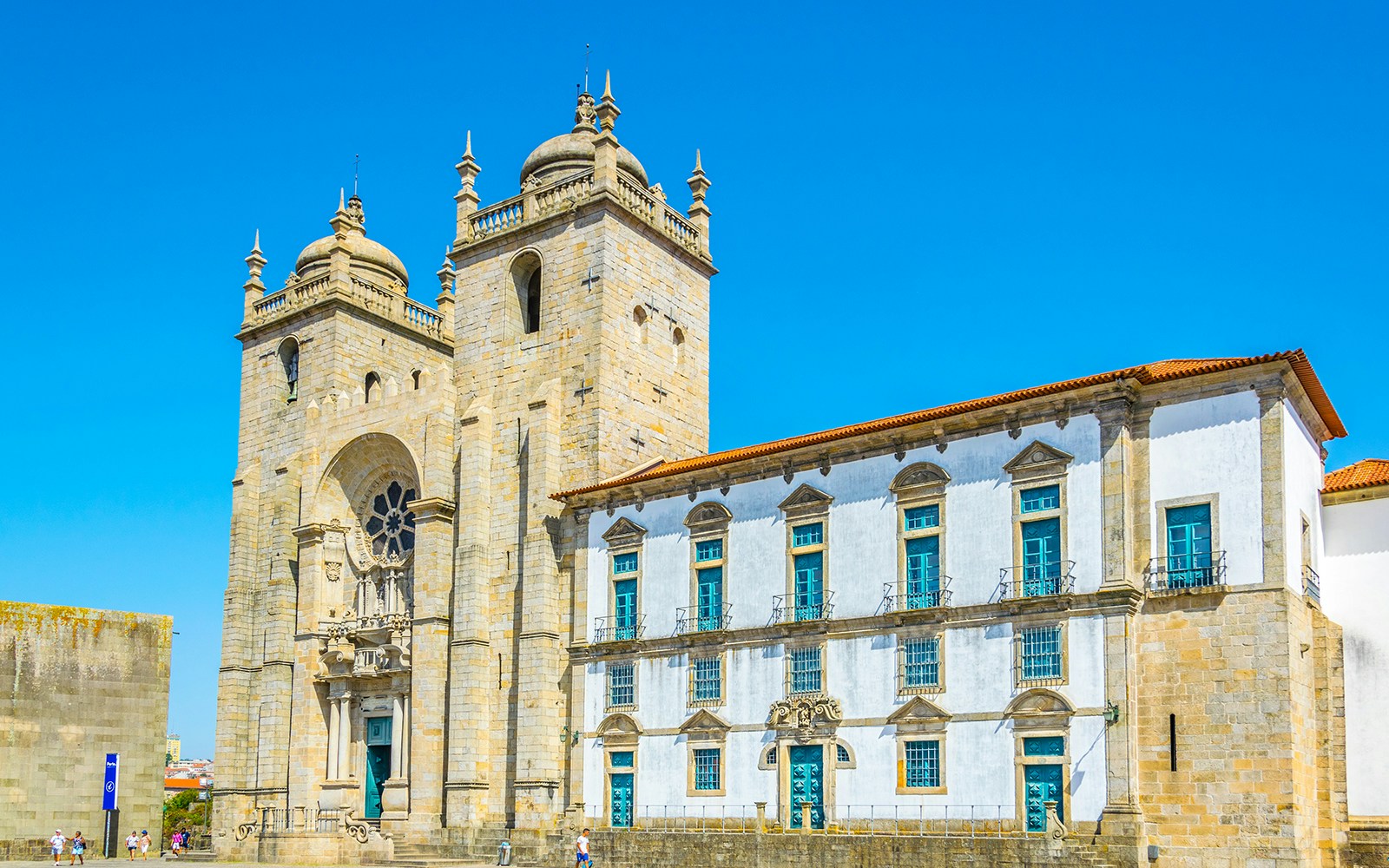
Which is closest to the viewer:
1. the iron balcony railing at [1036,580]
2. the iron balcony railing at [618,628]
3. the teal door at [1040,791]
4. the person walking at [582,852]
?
the teal door at [1040,791]

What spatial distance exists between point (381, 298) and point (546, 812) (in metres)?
19.2

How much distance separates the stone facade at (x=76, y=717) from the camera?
132 ft

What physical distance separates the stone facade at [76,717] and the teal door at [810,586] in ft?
75.3

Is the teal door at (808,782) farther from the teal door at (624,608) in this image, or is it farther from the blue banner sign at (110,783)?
the blue banner sign at (110,783)

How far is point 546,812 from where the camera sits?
110 ft

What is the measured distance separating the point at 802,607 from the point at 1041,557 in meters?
5.54

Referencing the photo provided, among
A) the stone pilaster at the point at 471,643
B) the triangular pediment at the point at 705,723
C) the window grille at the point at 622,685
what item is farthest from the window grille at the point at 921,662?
the stone pilaster at the point at 471,643

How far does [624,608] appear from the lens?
33.6 metres

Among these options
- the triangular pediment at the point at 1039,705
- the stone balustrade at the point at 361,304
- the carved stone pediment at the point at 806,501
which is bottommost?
the triangular pediment at the point at 1039,705

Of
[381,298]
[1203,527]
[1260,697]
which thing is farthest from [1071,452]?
[381,298]

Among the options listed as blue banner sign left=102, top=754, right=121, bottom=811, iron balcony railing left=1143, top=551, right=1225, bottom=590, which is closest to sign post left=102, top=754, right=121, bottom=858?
blue banner sign left=102, top=754, right=121, bottom=811

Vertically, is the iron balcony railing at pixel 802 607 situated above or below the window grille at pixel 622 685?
above

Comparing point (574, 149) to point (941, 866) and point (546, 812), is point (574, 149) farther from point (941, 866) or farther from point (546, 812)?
point (941, 866)

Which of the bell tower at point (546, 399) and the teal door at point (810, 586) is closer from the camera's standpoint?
the teal door at point (810, 586)
